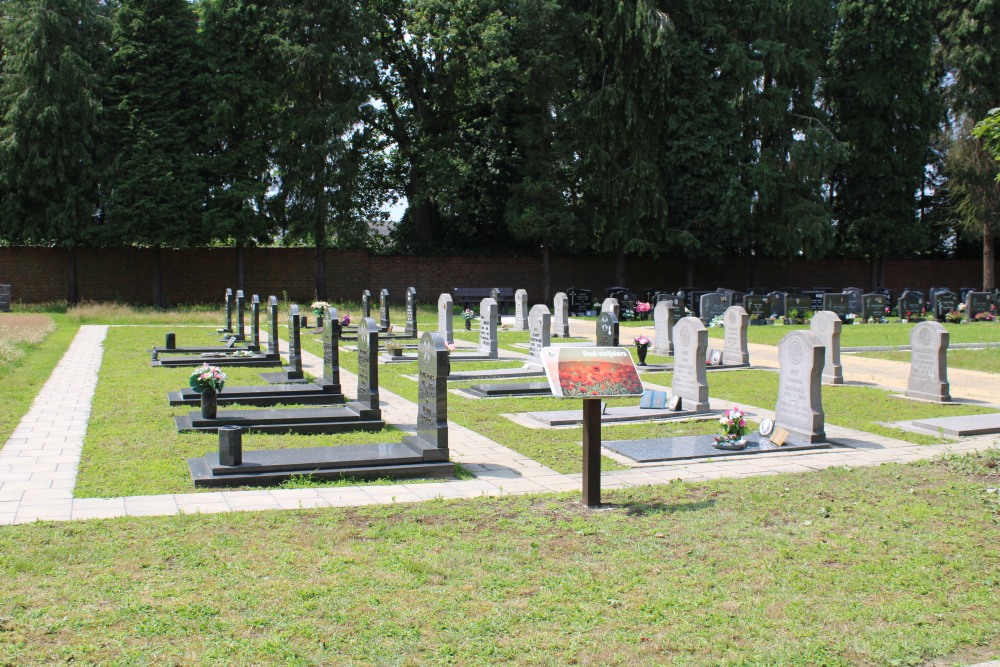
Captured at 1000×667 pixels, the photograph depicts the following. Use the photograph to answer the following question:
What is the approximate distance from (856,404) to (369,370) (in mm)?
6934

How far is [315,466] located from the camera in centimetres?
795

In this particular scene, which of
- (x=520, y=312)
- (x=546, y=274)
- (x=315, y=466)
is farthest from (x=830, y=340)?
(x=546, y=274)

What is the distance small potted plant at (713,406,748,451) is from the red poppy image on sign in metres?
2.78

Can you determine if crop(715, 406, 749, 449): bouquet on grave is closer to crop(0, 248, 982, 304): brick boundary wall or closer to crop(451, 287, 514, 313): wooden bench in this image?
crop(451, 287, 514, 313): wooden bench

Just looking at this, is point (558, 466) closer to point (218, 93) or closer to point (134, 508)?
point (134, 508)

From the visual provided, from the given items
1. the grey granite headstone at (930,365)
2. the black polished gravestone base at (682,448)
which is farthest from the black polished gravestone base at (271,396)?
the grey granite headstone at (930,365)

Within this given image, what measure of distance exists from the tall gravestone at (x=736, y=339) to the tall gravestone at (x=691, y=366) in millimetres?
5068

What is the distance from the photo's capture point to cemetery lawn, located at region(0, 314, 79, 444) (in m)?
11.1

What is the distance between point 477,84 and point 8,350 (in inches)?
876

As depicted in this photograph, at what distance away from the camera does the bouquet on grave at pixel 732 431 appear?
9320mm

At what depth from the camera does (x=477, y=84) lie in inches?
1388

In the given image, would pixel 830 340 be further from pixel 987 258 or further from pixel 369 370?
pixel 987 258

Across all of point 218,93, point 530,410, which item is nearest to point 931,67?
point 218,93

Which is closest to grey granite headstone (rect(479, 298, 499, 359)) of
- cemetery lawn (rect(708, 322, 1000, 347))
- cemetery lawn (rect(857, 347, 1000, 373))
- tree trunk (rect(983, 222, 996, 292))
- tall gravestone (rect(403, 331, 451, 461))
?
cemetery lawn (rect(708, 322, 1000, 347))
